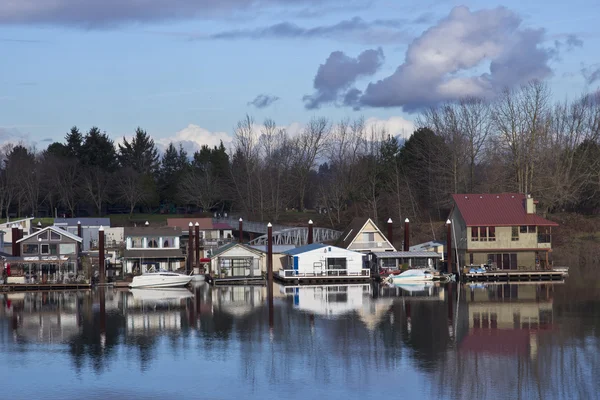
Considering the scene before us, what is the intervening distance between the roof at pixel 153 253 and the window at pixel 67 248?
13.1 feet

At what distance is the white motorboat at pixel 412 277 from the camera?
61812mm

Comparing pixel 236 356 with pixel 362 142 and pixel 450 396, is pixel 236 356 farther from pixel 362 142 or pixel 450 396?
pixel 362 142

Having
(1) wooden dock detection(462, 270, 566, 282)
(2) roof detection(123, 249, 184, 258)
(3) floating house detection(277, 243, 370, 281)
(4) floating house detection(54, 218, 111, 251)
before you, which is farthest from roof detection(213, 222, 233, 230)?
(1) wooden dock detection(462, 270, 566, 282)

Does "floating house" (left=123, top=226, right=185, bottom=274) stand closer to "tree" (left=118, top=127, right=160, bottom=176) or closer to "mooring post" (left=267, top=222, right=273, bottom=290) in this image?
"mooring post" (left=267, top=222, right=273, bottom=290)

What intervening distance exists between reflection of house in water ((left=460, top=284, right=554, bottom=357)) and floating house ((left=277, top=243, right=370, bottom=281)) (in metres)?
9.45

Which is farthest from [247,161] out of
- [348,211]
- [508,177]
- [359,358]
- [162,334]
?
[359,358]

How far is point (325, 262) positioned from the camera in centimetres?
6312

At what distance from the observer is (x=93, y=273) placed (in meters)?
63.7

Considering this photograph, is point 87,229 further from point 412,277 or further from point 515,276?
point 515,276

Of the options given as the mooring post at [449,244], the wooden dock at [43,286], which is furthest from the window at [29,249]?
the mooring post at [449,244]

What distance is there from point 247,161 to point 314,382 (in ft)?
253

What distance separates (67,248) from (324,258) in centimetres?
1929

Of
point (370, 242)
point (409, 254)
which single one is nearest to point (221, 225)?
point (370, 242)

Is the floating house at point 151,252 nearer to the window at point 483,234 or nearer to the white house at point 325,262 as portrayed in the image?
the white house at point 325,262
